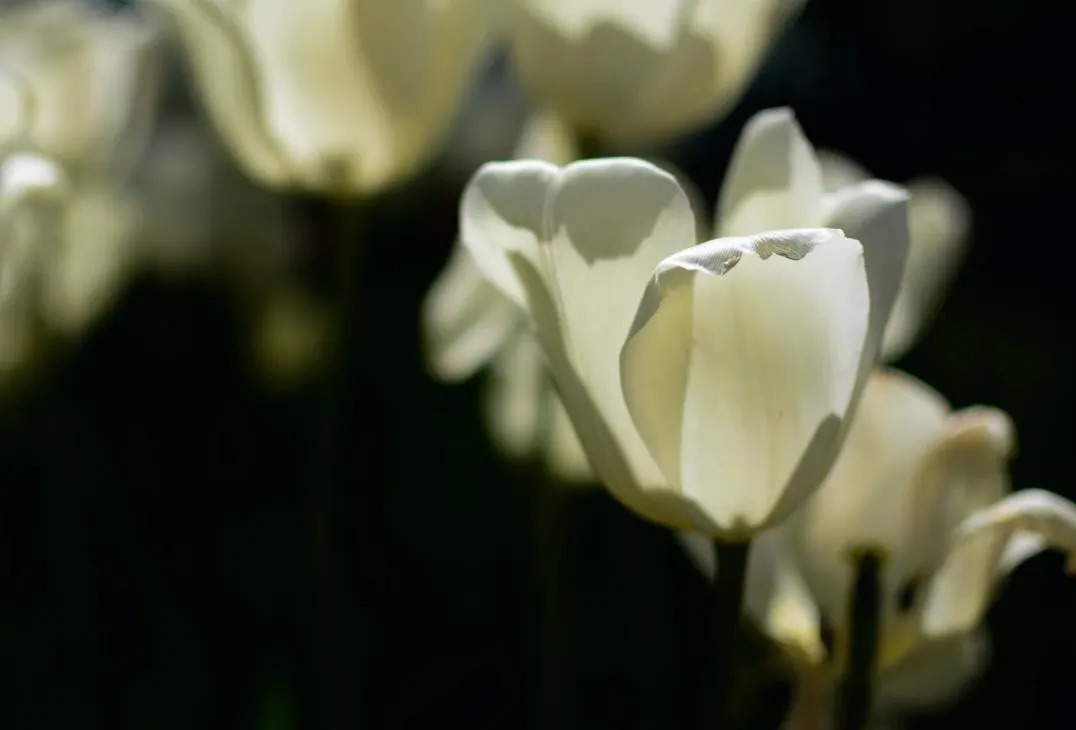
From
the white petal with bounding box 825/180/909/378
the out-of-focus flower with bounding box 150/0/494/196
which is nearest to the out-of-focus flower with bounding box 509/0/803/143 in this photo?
the out-of-focus flower with bounding box 150/0/494/196

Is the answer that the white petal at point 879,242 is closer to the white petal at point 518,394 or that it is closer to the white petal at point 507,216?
the white petal at point 507,216

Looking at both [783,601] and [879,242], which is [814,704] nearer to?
[783,601]

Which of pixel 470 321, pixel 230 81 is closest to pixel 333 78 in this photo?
pixel 230 81

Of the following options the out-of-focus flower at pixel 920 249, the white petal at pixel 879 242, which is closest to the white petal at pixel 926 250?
the out-of-focus flower at pixel 920 249

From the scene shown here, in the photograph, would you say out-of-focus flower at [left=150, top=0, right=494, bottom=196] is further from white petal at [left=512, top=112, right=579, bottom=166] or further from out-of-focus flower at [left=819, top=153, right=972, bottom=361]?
out-of-focus flower at [left=819, top=153, right=972, bottom=361]

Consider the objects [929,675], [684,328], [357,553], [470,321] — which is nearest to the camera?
[684,328]

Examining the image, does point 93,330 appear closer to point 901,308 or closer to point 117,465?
point 117,465
